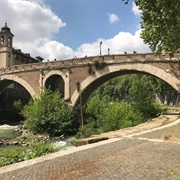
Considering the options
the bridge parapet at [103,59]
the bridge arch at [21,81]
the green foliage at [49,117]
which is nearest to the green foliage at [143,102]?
the bridge parapet at [103,59]

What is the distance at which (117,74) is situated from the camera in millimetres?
26062

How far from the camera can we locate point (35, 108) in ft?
78.4

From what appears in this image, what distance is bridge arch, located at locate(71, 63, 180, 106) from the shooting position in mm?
21719

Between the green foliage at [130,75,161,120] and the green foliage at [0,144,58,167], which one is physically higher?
the green foliage at [130,75,161,120]

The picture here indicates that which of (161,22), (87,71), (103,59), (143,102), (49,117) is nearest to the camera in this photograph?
(161,22)

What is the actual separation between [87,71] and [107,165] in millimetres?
21308

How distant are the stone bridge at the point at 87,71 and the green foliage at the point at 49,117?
116 inches

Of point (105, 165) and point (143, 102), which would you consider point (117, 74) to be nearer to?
point (143, 102)

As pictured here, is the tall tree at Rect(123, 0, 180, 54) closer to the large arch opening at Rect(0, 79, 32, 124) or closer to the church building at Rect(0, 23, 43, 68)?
the large arch opening at Rect(0, 79, 32, 124)

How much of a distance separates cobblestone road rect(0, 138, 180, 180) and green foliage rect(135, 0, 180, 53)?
5.91 meters

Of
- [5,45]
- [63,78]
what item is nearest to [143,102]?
[63,78]

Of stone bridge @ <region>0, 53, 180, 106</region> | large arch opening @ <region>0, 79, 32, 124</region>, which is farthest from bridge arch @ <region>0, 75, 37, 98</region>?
large arch opening @ <region>0, 79, 32, 124</region>

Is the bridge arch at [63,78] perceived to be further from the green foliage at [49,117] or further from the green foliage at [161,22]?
the green foliage at [161,22]

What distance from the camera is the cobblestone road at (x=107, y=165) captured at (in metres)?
4.77
